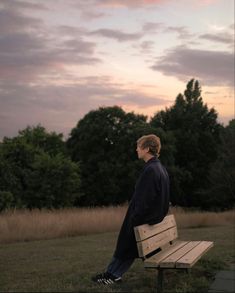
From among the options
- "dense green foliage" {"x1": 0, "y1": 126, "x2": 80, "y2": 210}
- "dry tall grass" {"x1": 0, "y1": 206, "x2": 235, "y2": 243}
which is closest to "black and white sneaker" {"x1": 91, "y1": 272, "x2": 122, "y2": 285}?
"dry tall grass" {"x1": 0, "y1": 206, "x2": 235, "y2": 243}

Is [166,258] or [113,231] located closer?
[166,258]

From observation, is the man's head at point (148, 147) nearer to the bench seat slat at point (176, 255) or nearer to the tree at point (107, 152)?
the bench seat slat at point (176, 255)

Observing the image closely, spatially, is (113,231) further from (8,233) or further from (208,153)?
(208,153)

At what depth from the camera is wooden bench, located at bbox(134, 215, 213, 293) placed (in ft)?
18.1

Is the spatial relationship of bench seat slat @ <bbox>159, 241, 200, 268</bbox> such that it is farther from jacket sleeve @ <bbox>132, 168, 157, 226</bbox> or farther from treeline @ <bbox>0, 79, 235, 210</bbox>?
treeline @ <bbox>0, 79, 235, 210</bbox>

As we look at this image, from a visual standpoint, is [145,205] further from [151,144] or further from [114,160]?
[114,160]

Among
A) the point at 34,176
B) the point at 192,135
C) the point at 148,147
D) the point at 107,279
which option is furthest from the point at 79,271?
the point at 192,135

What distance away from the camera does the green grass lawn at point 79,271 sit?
5.96 m

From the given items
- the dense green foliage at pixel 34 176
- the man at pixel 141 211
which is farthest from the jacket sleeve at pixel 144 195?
the dense green foliage at pixel 34 176

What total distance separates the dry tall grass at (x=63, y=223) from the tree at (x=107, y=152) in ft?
75.7

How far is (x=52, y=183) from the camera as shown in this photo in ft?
95.3

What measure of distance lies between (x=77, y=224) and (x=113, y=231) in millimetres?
1328

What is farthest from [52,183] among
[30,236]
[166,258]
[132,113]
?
[166,258]

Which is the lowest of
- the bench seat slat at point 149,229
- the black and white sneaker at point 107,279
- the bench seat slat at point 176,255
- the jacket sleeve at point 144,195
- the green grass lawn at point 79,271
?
the green grass lawn at point 79,271
